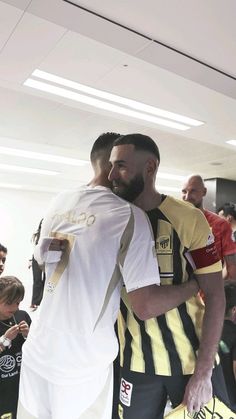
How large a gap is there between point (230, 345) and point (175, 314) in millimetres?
1131

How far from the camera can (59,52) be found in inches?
96.4

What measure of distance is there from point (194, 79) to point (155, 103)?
2.06 ft

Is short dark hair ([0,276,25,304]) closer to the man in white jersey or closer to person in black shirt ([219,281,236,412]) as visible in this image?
the man in white jersey

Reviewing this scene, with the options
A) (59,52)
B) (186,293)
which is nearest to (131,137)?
(186,293)

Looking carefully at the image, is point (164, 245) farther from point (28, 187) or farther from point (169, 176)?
point (28, 187)

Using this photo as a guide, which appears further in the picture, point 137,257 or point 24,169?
point 24,169

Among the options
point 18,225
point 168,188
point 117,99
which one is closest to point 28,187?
point 18,225

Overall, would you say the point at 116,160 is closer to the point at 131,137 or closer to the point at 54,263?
the point at 131,137

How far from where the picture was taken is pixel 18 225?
31.6 ft

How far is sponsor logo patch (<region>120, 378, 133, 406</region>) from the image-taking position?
127 centimetres

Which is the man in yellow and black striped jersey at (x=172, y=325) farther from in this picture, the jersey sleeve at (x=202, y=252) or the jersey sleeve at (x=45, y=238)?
the jersey sleeve at (x=45, y=238)

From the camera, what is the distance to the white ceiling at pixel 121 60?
2.00 meters

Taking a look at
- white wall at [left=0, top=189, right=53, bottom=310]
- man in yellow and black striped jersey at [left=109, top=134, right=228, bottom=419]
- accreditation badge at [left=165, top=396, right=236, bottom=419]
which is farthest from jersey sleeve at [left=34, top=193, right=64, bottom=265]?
white wall at [left=0, top=189, right=53, bottom=310]

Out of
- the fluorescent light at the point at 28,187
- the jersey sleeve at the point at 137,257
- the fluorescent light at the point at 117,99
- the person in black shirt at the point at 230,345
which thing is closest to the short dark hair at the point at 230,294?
the person in black shirt at the point at 230,345
